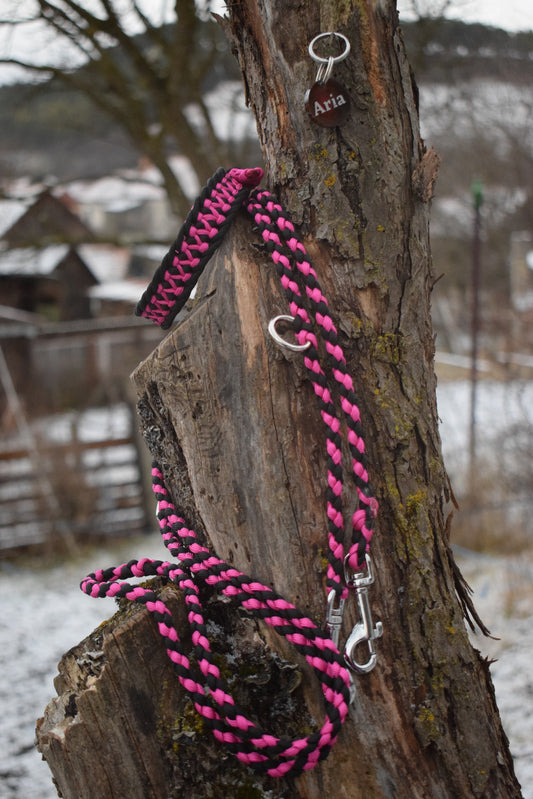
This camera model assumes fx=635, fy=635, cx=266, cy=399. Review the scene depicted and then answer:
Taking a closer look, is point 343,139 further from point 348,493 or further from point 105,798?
point 105,798

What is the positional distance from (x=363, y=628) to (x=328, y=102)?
918 mm

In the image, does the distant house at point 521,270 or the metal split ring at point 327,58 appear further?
the distant house at point 521,270

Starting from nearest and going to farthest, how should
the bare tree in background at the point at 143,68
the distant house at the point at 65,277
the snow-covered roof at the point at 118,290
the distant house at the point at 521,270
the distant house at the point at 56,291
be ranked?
the bare tree in background at the point at 143,68 < the distant house at the point at 521,270 < the distant house at the point at 65,277 < the distant house at the point at 56,291 < the snow-covered roof at the point at 118,290

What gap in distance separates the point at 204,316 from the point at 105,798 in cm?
87

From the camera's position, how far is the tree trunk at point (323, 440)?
112cm

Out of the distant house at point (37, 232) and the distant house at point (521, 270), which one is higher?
the distant house at point (37, 232)

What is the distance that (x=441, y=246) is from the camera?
38.1ft

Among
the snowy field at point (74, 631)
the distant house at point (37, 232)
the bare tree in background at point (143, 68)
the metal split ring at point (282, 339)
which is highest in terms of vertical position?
the bare tree in background at point (143, 68)

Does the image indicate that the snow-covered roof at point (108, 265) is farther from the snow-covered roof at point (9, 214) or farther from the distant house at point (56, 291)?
the snow-covered roof at point (9, 214)

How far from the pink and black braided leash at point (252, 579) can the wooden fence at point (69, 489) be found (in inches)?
222

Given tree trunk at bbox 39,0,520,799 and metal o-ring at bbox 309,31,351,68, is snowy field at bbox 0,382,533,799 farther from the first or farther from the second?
metal o-ring at bbox 309,31,351,68

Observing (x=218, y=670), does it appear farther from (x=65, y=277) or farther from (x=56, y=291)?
(x=56, y=291)

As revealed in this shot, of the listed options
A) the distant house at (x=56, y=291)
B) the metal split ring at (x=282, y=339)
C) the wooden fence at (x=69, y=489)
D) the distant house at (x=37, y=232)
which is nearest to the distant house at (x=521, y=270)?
the wooden fence at (x=69, y=489)

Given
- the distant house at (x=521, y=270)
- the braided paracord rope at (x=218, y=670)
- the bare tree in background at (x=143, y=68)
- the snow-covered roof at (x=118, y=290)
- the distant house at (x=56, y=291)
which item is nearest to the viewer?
the braided paracord rope at (x=218, y=670)
